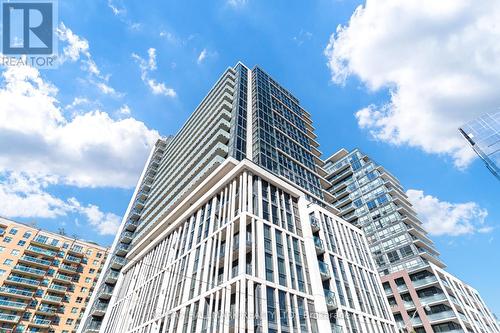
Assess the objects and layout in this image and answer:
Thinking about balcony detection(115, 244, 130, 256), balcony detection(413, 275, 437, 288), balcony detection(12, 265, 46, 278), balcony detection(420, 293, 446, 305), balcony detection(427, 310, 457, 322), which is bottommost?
balcony detection(427, 310, 457, 322)

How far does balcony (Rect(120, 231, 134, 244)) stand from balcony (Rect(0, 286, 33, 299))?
2325cm

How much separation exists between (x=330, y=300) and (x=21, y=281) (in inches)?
2763

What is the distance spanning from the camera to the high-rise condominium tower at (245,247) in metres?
25.7

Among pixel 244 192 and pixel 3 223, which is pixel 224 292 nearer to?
pixel 244 192

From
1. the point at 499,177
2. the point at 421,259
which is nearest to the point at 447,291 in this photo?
the point at 421,259

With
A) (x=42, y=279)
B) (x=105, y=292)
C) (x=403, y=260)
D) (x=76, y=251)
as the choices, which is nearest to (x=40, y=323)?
(x=42, y=279)

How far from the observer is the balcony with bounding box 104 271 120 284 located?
52694mm

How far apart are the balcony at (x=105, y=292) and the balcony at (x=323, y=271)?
41796mm

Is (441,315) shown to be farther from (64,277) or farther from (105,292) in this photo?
(64,277)

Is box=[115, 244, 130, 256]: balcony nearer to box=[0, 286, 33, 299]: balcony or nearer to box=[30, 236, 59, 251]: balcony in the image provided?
box=[0, 286, 33, 299]: balcony

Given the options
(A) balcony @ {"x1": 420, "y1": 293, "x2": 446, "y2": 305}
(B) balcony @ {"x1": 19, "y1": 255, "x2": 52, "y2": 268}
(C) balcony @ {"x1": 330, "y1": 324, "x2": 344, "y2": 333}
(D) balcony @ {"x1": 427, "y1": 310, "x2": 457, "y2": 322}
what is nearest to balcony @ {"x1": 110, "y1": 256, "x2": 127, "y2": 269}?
(B) balcony @ {"x1": 19, "y1": 255, "x2": 52, "y2": 268}

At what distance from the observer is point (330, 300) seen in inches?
1158

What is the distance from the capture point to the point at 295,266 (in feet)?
96.1

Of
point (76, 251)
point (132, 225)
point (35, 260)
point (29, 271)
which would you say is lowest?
point (29, 271)
